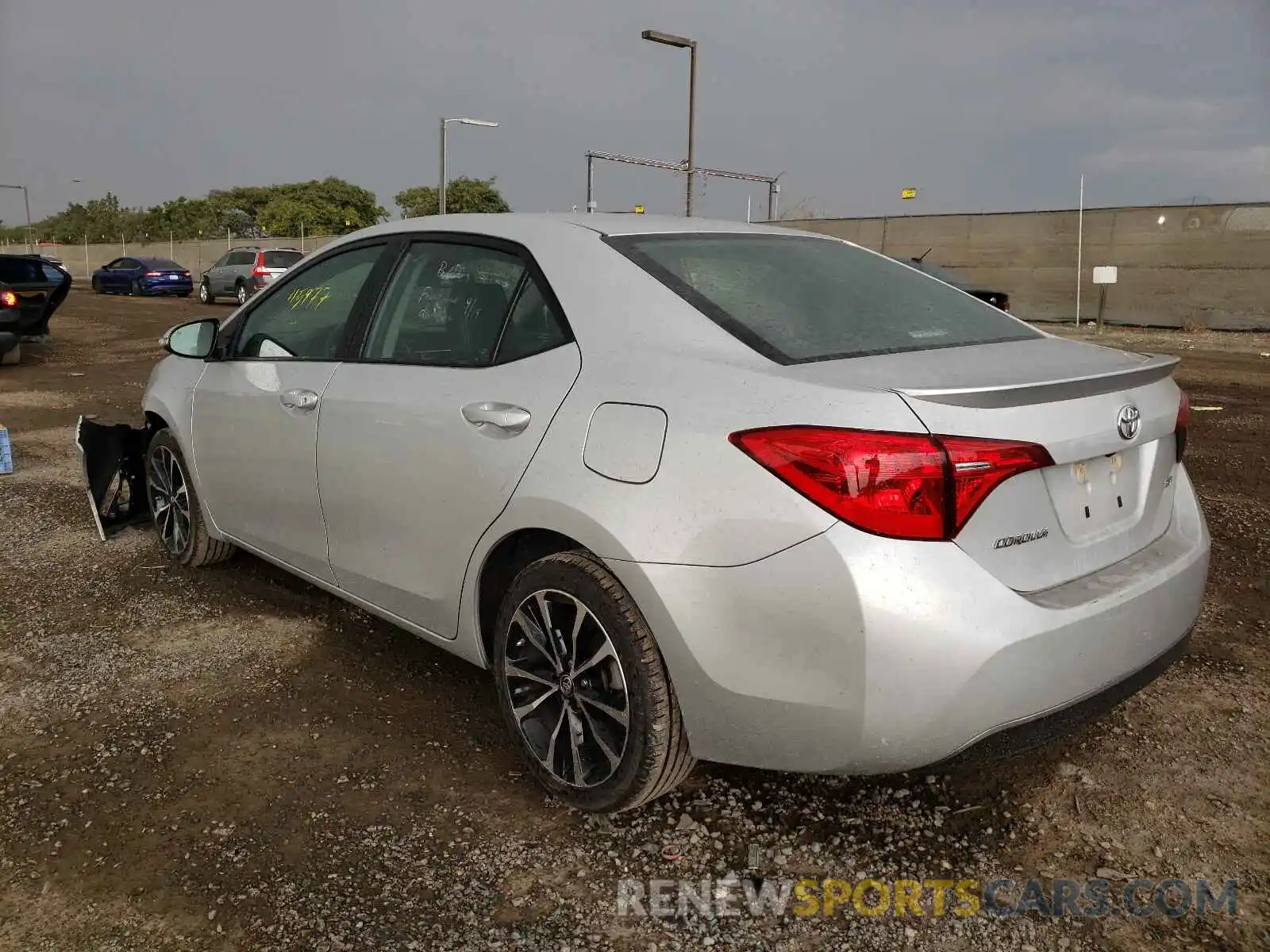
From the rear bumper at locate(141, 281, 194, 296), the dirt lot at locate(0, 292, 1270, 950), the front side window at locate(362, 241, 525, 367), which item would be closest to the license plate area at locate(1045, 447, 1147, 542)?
the dirt lot at locate(0, 292, 1270, 950)

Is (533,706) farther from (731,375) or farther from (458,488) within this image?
(731,375)

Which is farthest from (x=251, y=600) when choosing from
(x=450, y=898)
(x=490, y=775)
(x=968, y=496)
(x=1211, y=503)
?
(x=1211, y=503)

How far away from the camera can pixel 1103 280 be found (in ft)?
66.8

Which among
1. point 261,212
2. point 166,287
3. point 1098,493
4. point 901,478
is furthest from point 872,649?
point 261,212

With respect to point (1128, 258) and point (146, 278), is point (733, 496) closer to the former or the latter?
point (1128, 258)

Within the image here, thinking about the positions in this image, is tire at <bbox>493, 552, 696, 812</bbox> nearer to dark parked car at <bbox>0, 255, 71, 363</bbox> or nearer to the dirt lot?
the dirt lot

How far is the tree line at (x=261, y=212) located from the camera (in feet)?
205

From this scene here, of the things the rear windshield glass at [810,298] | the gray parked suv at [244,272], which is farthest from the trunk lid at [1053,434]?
the gray parked suv at [244,272]

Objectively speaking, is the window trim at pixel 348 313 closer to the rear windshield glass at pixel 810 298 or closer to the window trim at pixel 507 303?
the window trim at pixel 507 303

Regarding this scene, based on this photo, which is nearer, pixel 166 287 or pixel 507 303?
pixel 507 303

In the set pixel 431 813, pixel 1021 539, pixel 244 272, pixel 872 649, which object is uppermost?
pixel 244 272

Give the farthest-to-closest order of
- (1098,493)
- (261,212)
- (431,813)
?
1. (261,212)
2. (431,813)
3. (1098,493)

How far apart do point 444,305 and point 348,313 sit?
48cm

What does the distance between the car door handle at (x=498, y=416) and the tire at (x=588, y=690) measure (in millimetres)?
366
